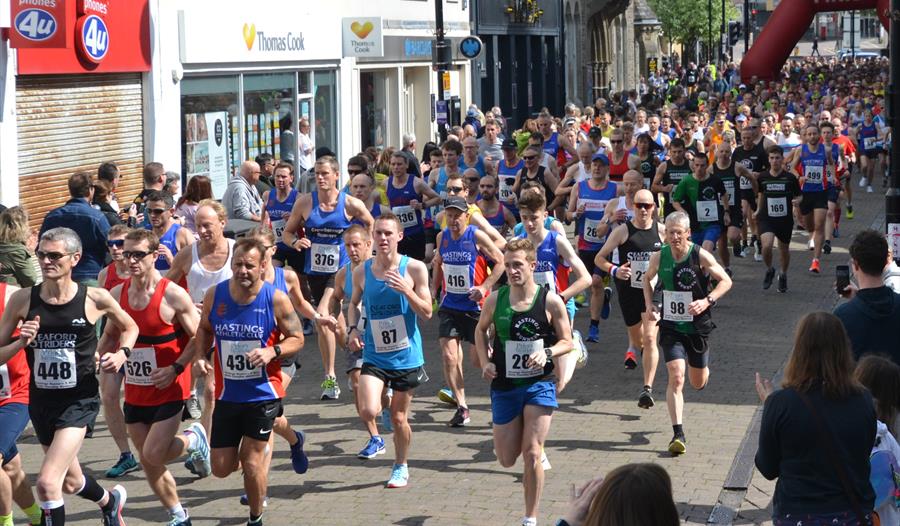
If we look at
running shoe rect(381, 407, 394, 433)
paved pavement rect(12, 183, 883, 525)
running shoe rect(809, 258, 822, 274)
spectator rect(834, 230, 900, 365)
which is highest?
spectator rect(834, 230, 900, 365)

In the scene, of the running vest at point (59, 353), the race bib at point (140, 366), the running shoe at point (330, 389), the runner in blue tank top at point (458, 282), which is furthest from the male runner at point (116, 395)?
the runner in blue tank top at point (458, 282)

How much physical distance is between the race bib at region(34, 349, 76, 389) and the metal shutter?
943cm

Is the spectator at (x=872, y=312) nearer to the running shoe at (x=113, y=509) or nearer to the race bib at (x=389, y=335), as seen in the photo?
the race bib at (x=389, y=335)

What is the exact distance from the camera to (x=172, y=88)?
20.1 m

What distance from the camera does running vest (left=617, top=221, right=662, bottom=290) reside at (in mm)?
12047

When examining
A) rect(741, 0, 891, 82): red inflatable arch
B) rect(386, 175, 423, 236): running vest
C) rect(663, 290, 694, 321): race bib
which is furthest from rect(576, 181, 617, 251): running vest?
rect(741, 0, 891, 82): red inflatable arch

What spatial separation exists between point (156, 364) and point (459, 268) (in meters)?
3.56

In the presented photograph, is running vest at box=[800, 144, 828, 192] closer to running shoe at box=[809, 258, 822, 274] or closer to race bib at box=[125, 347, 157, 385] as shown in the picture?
running shoe at box=[809, 258, 822, 274]

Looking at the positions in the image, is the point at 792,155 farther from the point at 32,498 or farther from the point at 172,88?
the point at 32,498

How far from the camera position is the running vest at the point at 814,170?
1869 centimetres

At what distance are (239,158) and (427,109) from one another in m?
10.6

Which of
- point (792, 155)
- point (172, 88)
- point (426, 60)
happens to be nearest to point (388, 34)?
point (426, 60)

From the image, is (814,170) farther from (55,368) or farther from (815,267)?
(55,368)

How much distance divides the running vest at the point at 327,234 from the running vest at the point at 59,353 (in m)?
5.01
